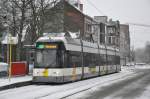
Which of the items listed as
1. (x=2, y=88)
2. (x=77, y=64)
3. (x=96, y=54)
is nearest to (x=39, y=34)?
(x=96, y=54)

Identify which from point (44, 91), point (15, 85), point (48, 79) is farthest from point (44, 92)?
point (48, 79)

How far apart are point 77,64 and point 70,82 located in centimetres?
156

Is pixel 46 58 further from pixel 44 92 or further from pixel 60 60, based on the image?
pixel 44 92

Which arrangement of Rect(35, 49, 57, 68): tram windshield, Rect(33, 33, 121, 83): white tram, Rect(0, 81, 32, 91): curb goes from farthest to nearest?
Rect(35, 49, 57, 68): tram windshield < Rect(33, 33, 121, 83): white tram < Rect(0, 81, 32, 91): curb

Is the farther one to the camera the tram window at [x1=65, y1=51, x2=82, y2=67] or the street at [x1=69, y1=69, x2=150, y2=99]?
the tram window at [x1=65, y1=51, x2=82, y2=67]

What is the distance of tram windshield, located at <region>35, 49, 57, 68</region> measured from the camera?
27.5 m

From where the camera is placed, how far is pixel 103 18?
116 m

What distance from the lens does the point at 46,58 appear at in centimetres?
2767

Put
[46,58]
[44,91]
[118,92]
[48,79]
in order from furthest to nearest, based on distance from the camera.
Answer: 1. [46,58]
2. [48,79]
3. [44,91]
4. [118,92]

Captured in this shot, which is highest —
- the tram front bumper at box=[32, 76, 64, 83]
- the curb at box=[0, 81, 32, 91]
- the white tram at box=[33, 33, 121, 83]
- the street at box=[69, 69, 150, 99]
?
the white tram at box=[33, 33, 121, 83]

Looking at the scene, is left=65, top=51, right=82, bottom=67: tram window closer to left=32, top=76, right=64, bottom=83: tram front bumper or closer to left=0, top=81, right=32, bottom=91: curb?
left=32, top=76, right=64, bottom=83: tram front bumper

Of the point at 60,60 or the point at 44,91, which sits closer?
the point at 44,91

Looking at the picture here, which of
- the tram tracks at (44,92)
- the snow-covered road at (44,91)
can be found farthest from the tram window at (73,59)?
the tram tracks at (44,92)

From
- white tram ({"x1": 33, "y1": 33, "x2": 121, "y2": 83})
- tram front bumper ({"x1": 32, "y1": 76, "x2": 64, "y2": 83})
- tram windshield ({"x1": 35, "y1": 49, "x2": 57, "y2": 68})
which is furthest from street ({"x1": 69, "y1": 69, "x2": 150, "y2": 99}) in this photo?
tram windshield ({"x1": 35, "y1": 49, "x2": 57, "y2": 68})
